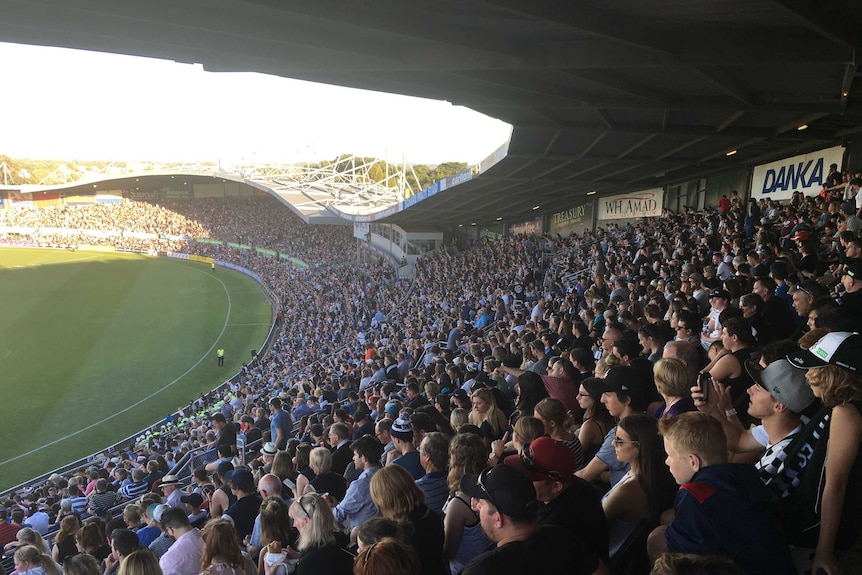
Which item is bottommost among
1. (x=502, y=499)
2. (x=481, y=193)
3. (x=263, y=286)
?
(x=263, y=286)

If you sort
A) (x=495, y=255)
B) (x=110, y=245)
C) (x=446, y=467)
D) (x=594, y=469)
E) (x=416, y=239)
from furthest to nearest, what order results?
1. (x=110, y=245)
2. (x=416, y=239)
3. (x=495, y=255)
4. (x=446, y=467)
5. (x=594, y=469)

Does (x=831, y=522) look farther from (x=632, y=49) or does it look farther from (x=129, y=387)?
(x=129, y=387)

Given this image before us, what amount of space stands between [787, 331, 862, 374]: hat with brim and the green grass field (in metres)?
17.4

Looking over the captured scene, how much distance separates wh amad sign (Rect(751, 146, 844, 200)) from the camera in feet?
40.7

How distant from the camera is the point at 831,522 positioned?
6.86ft

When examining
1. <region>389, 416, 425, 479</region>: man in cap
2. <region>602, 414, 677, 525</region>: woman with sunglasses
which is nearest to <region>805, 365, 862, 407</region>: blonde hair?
<region>602, 414, 677, 525</region>: woman with sunglasses

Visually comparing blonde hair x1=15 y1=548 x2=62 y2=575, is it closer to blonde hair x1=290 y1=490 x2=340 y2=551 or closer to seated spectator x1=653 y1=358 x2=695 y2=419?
blonde hair x1=290 y1=490 x2=340 y2=551

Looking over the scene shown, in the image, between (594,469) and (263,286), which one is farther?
(263,286)

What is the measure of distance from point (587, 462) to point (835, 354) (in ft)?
5.66

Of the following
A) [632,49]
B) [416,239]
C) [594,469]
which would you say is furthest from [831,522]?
[416,239]

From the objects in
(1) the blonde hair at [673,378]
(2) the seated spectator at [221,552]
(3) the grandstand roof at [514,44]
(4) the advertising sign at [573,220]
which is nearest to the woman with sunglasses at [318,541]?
(2) the seated spectator at [221,552]

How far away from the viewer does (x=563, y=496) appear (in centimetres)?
241

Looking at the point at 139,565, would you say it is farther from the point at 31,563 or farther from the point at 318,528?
the point at 31,563

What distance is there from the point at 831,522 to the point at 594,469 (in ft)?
3.93
